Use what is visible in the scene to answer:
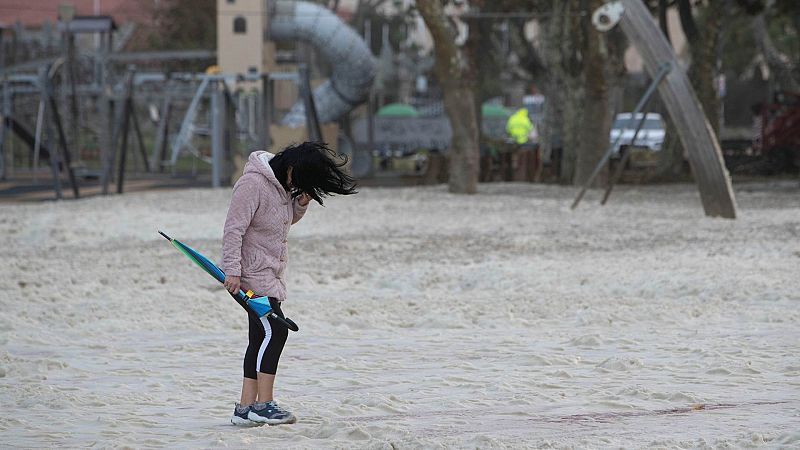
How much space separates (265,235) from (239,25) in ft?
91.4

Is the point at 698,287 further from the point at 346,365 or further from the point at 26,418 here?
the point at 26,418

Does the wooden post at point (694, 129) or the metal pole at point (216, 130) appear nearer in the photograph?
the wooden post at point (694, 129)

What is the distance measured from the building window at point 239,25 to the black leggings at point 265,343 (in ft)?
91.1

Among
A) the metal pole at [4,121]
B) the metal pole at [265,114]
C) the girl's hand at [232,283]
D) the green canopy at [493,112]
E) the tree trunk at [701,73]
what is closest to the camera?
the girl's hand at [232,283]

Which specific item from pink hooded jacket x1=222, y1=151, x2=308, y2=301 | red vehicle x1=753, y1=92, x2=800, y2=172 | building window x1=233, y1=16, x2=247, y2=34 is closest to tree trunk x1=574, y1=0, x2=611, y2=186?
red vehicle x1=753, y1=92, x2=800, y2=172

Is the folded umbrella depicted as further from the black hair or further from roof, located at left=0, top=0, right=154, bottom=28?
roof, located at left=0, top=0, right=154, bottom=28

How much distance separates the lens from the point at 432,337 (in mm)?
9250

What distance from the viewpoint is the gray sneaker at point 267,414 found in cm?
612

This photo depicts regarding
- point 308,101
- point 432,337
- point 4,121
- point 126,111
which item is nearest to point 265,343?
point 432,337

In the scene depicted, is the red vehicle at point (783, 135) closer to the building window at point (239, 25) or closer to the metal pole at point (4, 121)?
the building window at point (239, 25)

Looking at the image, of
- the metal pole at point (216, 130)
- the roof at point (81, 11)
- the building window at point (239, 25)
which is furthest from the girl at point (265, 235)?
the roof at point (81, 11)

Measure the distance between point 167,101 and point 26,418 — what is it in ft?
77.6

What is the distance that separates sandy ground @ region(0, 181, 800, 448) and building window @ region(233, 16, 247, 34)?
1580cm

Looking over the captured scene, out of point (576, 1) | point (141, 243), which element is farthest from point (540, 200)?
point (141, 243)
